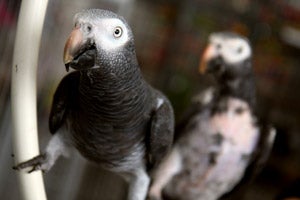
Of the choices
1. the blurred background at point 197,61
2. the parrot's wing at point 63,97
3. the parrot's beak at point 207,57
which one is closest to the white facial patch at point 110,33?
the parrot's wing at point 63,97

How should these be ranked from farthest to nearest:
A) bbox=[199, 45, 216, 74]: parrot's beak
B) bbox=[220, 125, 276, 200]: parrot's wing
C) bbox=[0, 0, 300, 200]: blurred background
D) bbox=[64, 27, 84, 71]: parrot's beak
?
bbox=[0, 0, 300, 200]: blurred background < bbox=[220, 125, 276, 200]: parrot's wing < bbox=[199, 45, 216, 74]: parrot's beak < bbox=[64, 27, 84, 71]: parrot's beak

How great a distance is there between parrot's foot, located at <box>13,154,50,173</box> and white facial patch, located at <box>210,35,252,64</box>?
41 centimetres

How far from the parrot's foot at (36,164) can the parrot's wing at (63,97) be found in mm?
50

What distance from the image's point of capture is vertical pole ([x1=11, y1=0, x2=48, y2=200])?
40 centimetres

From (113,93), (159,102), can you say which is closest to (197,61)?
(159,102)

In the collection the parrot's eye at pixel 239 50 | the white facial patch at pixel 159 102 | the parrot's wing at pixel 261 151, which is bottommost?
the parrot's wing at pixel 261 151

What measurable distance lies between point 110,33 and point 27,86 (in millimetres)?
86

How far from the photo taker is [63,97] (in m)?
0.54

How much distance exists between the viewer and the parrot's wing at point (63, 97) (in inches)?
20.9

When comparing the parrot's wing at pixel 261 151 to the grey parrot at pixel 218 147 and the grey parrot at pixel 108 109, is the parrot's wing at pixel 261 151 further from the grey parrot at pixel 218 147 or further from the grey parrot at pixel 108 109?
the grey parrot at pixel 108 109

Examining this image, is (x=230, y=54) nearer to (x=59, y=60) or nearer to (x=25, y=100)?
(x=59, y=60)

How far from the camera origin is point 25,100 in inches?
16.0

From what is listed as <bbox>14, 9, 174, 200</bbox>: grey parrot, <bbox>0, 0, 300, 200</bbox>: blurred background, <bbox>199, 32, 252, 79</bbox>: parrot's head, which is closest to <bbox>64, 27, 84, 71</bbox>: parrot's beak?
<bbox>14, 9, 174, 200</bbox>: grey parrot

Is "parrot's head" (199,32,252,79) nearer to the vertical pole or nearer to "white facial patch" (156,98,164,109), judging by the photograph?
"white facial patch" (156,98,164,109)
